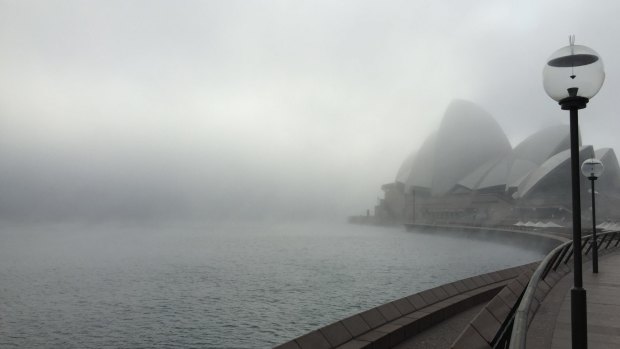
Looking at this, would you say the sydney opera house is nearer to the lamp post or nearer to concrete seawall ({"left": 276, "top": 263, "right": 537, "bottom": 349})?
concrete seawall ({"left": 276, "top": 263, "right": 537, "bottom": 349})

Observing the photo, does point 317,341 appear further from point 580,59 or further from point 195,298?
point 195,298

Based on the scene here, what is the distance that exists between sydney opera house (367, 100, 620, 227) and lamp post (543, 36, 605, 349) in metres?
53.3

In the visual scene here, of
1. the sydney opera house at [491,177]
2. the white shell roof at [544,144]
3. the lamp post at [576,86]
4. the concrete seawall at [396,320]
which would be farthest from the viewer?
the white shell roof at [544,144]

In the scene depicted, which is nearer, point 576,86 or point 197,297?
point 576,86

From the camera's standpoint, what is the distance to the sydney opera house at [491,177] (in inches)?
2335

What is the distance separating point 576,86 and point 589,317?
11.1 feet

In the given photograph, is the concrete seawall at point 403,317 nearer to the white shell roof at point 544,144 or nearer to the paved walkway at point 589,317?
the paved walkway at point 589,317

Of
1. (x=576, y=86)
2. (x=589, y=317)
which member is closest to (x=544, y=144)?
(x=589, y=317)

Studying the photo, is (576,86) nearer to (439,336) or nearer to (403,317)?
(439,336)

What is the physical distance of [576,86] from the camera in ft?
13.5

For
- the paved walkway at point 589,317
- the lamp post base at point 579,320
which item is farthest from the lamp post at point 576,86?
the paved walkway at point 589,317

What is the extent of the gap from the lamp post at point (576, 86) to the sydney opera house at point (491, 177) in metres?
53.3

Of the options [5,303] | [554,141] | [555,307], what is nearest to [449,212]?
[554,141]

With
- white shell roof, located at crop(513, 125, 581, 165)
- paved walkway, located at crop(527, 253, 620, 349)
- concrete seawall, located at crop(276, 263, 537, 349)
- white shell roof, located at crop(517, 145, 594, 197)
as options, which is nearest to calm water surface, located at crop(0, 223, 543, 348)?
concrete seawall, located at crop(276, 263, 537, 349)
